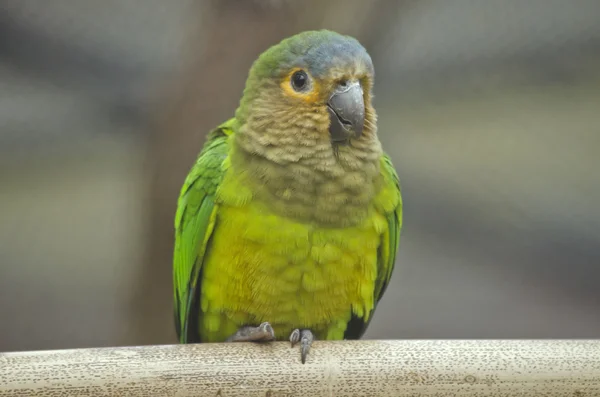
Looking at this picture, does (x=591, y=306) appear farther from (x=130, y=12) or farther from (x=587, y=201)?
(x=130, y=12)

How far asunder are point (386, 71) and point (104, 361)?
6.13 ft

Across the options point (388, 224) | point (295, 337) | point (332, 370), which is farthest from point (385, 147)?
point (332, 370)

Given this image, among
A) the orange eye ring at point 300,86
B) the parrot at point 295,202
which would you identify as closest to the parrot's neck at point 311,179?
the parrot at point 295,202

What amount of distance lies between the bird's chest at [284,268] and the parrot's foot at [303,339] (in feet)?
0.35

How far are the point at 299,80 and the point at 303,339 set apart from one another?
70cm

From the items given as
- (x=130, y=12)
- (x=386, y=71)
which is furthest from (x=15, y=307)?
A: (x=386, y=71)

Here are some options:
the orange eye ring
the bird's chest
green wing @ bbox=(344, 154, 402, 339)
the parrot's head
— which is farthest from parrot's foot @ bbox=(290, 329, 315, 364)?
the orange eye ring

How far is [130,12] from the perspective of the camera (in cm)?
271

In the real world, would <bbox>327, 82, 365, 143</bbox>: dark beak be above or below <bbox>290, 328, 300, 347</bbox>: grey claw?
above

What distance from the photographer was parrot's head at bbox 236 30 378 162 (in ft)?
5.88

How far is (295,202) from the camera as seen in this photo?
183cm

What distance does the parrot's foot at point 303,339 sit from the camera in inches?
65.5

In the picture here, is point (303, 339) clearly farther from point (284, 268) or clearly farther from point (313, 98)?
point (313, 98)

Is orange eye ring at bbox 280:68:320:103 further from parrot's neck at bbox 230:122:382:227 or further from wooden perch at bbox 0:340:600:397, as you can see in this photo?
wooden perch at bbox 0:340:600:397
